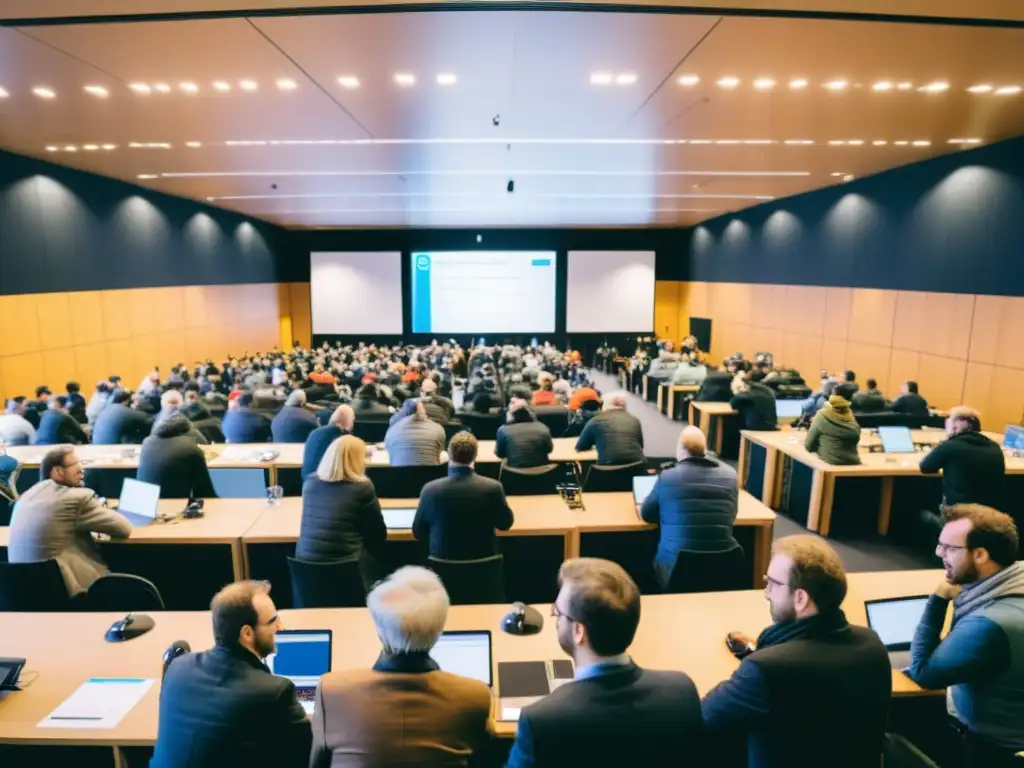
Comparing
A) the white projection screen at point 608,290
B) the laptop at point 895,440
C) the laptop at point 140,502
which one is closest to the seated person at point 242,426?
the laptop at point 140,502

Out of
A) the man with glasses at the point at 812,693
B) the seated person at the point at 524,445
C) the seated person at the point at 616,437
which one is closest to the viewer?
the man with glasses at the point at 812,693

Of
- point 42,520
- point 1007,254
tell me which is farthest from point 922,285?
point 42,520

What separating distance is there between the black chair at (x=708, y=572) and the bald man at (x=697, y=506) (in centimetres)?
12

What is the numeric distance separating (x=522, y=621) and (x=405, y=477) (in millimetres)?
2355

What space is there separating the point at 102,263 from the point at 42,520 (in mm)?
9530

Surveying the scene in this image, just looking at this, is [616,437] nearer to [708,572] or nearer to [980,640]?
[708,572]

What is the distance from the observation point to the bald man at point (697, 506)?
3500mm

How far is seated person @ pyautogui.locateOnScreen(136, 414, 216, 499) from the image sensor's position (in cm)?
442

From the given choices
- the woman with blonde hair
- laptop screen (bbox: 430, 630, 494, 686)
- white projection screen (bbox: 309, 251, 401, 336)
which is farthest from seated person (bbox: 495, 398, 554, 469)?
white projection screen (bbox: 309, 251, 401, 336)

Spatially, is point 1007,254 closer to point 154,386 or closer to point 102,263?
point 154,386

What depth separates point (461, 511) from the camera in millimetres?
3406

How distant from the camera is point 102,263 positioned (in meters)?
10.9

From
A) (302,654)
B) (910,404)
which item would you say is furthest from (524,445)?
(910,404)

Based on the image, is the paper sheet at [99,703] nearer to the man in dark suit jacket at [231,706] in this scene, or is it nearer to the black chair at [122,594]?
the man in dark suit jacket at [231,706]
